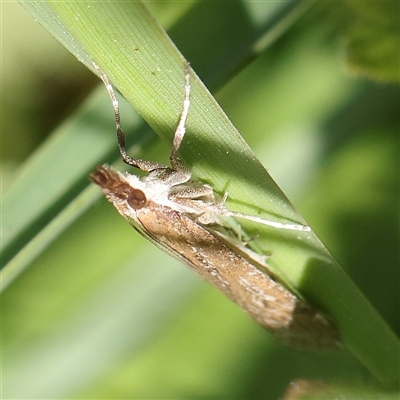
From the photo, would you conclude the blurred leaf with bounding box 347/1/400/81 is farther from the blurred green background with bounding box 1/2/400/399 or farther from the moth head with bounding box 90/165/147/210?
the moth head with bounding box 90/165/147/210

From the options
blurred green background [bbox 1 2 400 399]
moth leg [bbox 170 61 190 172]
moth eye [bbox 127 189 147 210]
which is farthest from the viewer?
blurred green background [bbox 1 2 400 399]

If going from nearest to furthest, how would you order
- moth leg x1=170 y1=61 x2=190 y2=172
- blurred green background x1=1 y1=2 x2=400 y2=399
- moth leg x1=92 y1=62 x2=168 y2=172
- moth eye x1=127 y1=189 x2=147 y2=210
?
moth leg x1=170 y1=61 x2=190 y2=172, moth leg x1=92 y1=62 x2=168 y2=172, moth eye x1=127 y1=189 x2=147 y2=210, blurred green background x1=1 y1=2 x2=400 y2=399

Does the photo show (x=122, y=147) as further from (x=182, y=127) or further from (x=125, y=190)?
(x=182, y=127)

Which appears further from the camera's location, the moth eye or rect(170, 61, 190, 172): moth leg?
the moth eye

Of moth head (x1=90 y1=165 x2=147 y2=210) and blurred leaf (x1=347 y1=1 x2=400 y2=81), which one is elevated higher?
moth head (x1=90 y1=165 x2=147 y2=210)

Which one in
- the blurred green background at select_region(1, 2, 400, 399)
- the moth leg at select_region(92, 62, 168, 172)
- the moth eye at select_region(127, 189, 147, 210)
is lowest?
the blurred green background at select_region(1, 2, 400, 399)

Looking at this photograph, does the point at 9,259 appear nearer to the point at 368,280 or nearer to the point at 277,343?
the point at 277,343

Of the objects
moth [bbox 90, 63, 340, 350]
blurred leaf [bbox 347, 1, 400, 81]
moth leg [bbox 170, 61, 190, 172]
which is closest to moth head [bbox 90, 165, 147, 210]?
moth [bbox 90, 63, 340, 350]

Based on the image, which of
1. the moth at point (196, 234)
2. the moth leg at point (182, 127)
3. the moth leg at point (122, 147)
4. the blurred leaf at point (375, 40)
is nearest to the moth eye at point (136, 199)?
the moth at point (196, 234)
